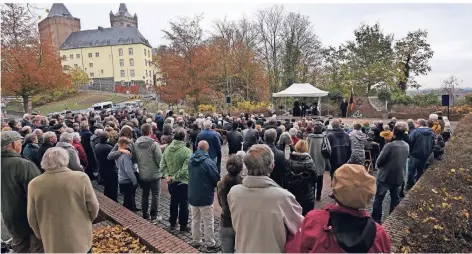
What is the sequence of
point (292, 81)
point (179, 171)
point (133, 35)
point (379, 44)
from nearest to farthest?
point (179, 171) < point (379, 44) < point (292, 81) < point (133, 35)

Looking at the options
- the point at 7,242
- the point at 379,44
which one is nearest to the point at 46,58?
the point at 7,242

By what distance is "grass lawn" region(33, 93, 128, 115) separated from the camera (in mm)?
43078

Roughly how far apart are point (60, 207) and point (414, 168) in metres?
7.36

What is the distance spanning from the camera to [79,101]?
4762 centimetres

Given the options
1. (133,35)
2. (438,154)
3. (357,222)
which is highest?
(133,35)

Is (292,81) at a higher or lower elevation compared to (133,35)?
lower

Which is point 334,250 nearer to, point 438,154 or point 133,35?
point 438,154

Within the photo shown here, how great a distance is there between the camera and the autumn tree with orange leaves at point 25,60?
58.2 feet

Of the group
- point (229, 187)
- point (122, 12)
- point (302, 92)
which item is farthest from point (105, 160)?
point (122, 12)

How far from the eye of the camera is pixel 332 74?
32.1m

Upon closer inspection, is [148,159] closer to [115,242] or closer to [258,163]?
[115,242]

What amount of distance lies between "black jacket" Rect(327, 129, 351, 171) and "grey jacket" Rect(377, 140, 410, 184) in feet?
4.64

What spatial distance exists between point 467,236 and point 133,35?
77.1 m

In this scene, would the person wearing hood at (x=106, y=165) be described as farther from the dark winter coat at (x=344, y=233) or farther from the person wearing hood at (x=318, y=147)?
the dark winter coat at (x=344, y=233)
